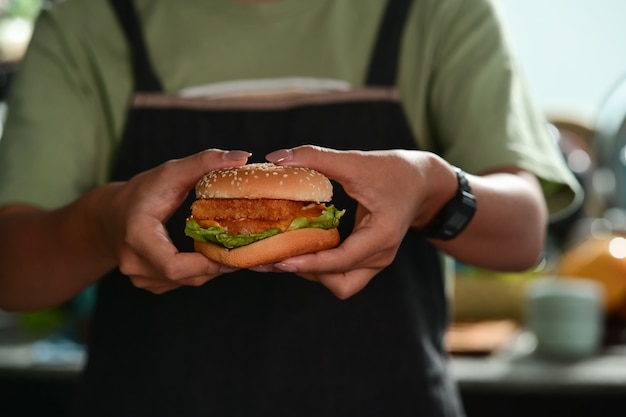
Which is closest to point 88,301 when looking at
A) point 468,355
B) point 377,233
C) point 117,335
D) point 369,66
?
point 468,355

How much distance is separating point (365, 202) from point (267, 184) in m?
0.10

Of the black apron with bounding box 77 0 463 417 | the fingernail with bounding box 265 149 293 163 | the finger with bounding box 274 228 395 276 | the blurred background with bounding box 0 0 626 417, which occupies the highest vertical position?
the fingernail with bounding box 265 149 293 163

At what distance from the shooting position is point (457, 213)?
33.1 inches

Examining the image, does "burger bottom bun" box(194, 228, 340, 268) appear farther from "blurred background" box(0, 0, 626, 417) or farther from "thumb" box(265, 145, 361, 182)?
"blurred background" box(0, 0, 626, 417)

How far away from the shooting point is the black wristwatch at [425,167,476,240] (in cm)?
83

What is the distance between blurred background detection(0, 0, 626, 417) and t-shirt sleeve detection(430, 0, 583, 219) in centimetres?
29

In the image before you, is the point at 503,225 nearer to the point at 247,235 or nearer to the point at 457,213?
the point at 457,213

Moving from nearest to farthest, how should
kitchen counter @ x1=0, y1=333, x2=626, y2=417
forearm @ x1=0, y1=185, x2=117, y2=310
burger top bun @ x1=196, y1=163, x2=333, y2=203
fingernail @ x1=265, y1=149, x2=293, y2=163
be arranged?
fingernail @ x1=265, y1=149, x2=293, y2=163
burger top bun @ x1=196, y1=163, x2=333, y2=203
forearm @ x1=0, y1=185, x2=117, y2=310
kitchen counter @ x1=0, y1=333, x2=626, y2=417

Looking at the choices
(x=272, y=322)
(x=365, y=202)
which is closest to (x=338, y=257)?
(x=365, y=202)

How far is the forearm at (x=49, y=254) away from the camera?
2.94ft

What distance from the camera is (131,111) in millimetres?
1062

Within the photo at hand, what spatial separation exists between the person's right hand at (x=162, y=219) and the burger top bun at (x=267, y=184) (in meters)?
0.05

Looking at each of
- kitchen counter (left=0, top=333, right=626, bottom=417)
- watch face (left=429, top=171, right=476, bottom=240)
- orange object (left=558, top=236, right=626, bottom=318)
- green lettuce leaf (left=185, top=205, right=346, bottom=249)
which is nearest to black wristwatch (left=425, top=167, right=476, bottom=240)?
watch face (left=429, top=171, right=476, bottom=240)

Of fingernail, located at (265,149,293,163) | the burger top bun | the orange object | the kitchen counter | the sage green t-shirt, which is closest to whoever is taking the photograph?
fingernail, located at (265,149,293,163)
